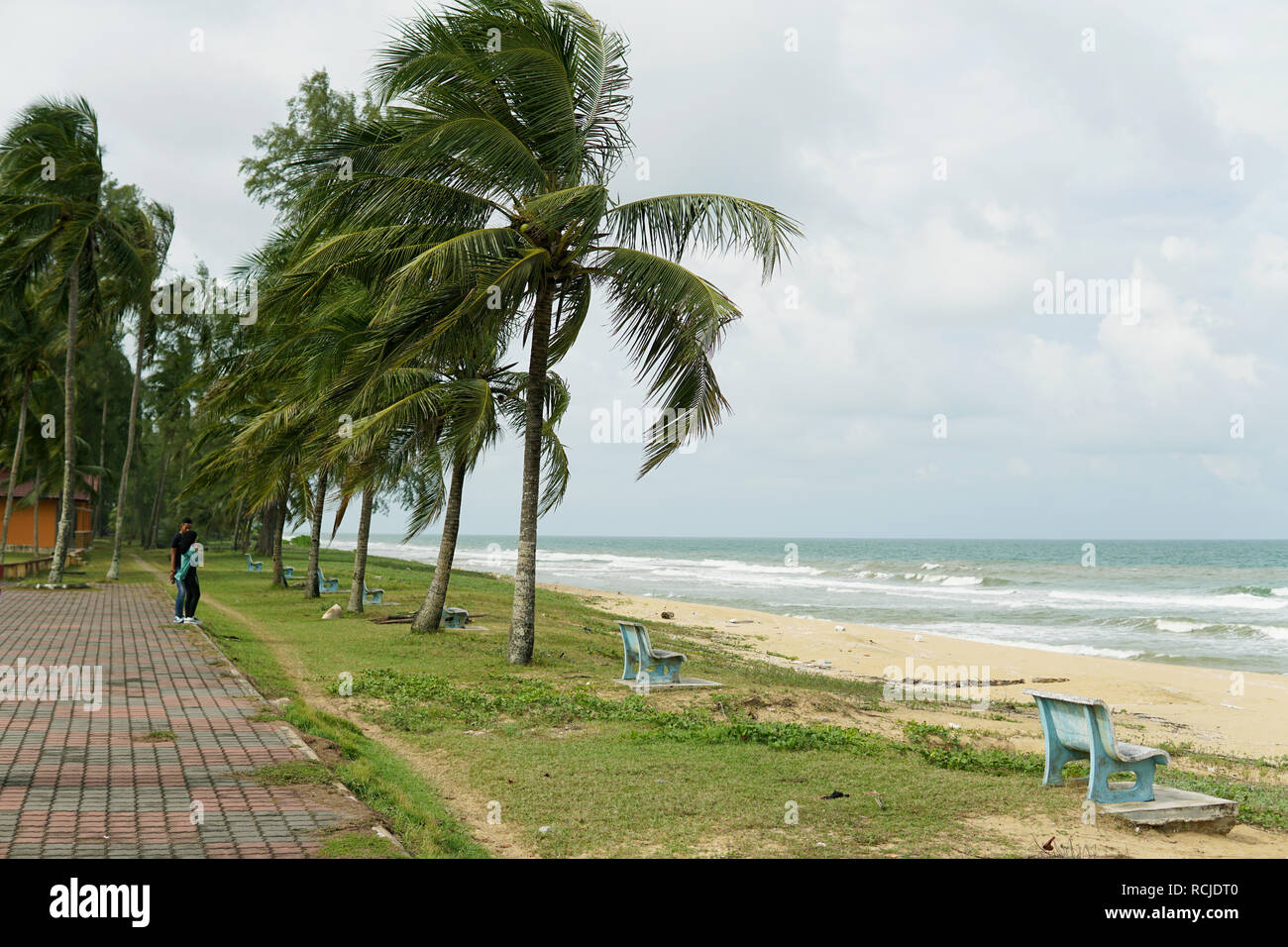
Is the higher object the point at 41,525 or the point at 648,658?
the point at 41,525

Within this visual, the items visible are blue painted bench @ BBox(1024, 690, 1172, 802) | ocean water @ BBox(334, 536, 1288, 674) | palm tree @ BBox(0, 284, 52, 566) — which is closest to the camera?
blue painted bench @ BBox(1024, 690, 1172, 802)

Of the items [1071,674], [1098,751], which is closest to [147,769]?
[1098,751]

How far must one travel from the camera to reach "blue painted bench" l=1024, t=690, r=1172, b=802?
6523 mm

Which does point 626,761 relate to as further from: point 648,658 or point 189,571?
point 189,571

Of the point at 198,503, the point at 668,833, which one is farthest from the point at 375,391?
the point at 198,503

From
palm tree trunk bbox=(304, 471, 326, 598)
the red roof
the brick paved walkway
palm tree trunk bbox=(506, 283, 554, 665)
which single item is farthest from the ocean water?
the red roof

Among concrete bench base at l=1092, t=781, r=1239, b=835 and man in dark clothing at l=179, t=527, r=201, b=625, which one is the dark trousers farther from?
concrete bench base at l=1092, t=781, r=1239, b=835

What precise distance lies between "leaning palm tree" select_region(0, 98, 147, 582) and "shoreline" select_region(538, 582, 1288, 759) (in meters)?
15.3

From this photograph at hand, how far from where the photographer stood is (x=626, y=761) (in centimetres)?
748

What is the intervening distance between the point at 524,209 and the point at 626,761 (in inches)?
305

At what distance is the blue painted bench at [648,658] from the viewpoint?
1123 centimetres

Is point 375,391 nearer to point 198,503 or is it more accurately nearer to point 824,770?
point 824,770
